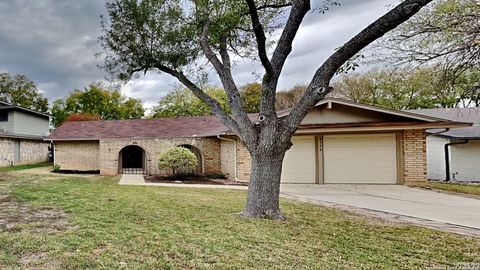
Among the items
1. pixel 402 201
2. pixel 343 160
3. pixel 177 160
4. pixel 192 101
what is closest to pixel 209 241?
pixel 402 201

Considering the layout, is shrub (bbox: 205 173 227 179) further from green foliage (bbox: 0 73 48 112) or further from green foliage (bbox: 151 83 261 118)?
green foliage (bbox: 0 73 48 112)

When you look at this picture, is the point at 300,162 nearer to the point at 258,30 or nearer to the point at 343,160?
the point at 343,160

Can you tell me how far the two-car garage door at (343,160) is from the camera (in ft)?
40.9

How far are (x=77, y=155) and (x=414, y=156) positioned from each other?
18842mm

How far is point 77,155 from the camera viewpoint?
1905 cm

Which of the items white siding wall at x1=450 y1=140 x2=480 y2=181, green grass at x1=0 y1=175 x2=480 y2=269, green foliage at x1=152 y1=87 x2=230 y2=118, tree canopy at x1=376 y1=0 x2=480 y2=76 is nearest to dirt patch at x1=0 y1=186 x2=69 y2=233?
green grass at x1=0 y1=175 x2=480 y2=269

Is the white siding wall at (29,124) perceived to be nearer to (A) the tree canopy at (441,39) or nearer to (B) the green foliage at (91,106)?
(B) the green foliage at (91,106)

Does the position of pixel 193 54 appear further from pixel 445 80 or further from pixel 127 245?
pixel 445 80

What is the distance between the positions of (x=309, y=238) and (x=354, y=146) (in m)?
8.99

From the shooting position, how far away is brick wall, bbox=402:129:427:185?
12.0m

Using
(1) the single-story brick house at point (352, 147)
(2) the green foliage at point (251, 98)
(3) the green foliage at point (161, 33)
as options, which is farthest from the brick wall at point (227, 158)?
(2) the green foliage at point (251, 98)

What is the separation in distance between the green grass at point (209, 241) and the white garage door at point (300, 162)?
20.3 feet

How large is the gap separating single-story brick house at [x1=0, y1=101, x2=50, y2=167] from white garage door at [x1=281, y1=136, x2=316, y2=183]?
20.3m

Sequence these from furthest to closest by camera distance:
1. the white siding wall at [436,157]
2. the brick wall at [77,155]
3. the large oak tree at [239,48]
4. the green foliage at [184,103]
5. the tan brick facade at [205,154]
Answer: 1. the green foliage at [184,103]
2. the brick wall at [77,155]
3. the white siding wall at [436,157]
4. the tan brick facade at [205,154]
5. the large oak tree at [239,48]
